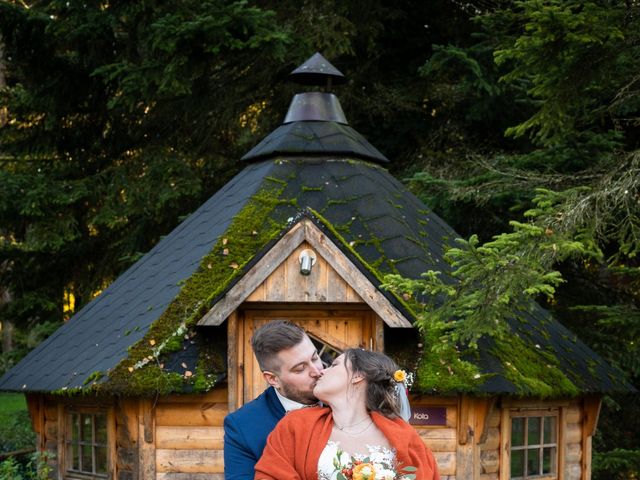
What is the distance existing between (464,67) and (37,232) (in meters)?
6.23

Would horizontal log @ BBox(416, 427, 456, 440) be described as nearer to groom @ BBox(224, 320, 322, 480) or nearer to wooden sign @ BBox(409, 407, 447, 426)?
wooden sign @ BBox(409, 407, 447, 426)

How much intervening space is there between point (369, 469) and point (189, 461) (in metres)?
4.62

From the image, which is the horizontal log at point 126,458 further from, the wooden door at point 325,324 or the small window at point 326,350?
the small window at point 326,350

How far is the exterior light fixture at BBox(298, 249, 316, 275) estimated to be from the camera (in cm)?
714

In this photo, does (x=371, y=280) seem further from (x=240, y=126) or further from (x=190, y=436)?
(x=240, y=126)

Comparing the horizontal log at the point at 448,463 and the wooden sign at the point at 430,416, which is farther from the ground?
the wooden sign at the point at 430,416

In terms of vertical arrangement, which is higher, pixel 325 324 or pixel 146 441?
pixel 325 324

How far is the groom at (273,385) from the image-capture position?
3615 mm

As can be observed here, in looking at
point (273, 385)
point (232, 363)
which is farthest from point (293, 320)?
point (273, 385)

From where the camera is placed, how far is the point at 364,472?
3184mm

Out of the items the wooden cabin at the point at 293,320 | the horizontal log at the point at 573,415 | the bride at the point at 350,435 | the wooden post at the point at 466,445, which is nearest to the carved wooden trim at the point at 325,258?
the wooden cabin at the point at 293,320

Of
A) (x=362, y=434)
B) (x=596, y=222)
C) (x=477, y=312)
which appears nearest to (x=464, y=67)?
(x=596, y=222)

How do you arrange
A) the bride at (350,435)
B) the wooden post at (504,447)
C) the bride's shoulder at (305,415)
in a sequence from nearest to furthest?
the bride at (350,435) → the bride's shoulder at (305,415) → the wooden post at (504,447)

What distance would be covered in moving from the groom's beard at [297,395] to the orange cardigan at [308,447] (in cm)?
23
